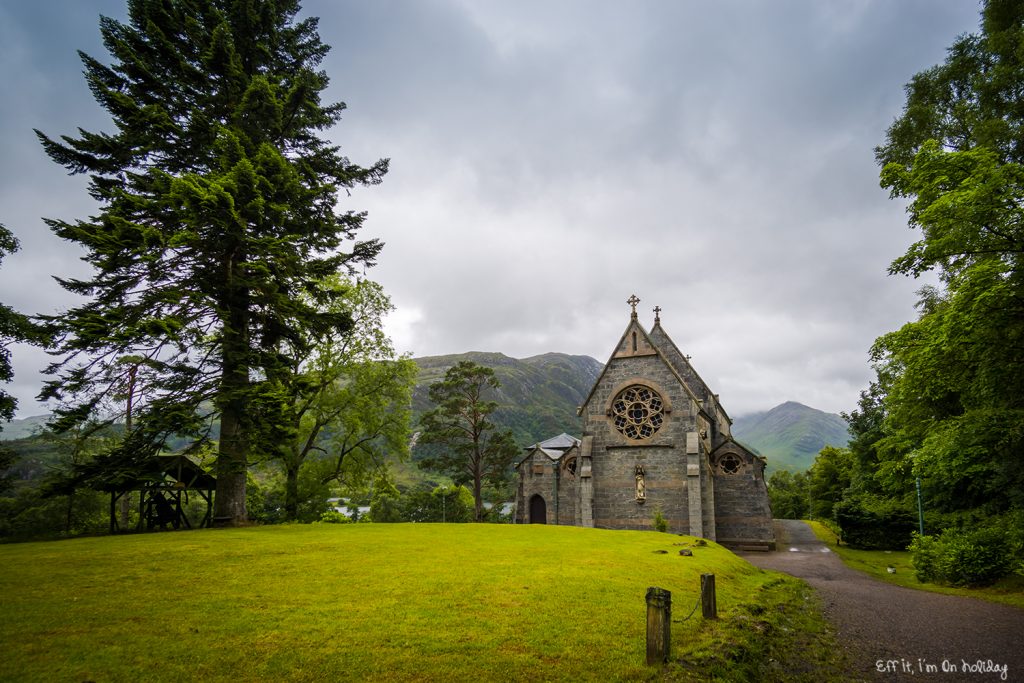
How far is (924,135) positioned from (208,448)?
32.5 m

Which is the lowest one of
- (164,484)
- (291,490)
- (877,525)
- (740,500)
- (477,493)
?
(877,525)

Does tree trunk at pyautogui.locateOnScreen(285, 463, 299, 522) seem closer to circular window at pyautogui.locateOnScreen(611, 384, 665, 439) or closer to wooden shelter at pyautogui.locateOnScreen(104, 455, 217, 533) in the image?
wooden shelter at pyautogui.locateOnScreen(104, 455, 217, 533)

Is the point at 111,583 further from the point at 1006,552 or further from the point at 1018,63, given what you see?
the point at 1018,63

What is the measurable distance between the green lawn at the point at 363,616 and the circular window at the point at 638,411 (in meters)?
13.6

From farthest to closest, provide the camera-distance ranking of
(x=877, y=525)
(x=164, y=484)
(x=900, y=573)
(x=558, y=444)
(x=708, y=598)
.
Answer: (x=558, y=444), (x=877, y=525), (x=900, y=573), (x=164, y=484), (x=708, y=598)

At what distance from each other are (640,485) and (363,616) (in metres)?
22.2

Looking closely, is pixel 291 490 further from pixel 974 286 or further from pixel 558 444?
pixel 974 286

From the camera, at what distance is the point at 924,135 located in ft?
70.4

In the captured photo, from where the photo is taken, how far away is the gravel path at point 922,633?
8.12 m

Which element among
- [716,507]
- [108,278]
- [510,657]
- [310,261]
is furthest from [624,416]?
[108,278]

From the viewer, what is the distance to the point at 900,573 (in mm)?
21219

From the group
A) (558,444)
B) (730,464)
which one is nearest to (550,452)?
(558,444)

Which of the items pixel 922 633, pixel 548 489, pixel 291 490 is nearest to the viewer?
pixel 922 633

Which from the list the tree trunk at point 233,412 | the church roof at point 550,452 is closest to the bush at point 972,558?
the church roof at point 550,452
